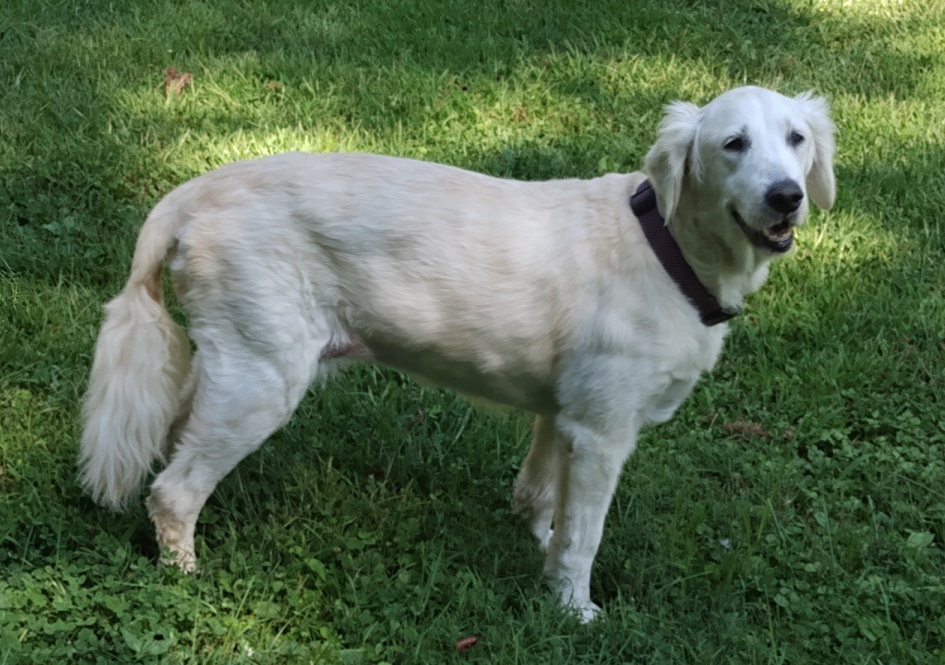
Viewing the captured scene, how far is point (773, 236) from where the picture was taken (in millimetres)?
2852

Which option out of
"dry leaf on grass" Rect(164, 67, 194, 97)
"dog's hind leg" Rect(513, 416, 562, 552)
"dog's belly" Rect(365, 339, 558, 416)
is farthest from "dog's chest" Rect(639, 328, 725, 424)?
"dry leaf on grass" Rect(164, 67, 194, 97)

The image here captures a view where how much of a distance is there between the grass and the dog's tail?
26cm

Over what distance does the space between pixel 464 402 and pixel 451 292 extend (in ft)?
3.58

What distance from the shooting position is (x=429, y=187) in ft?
9.77

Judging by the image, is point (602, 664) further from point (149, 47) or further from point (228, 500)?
point (149, 47)

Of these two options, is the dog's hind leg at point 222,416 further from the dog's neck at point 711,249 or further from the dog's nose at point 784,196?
the dog's nose at point 784,196

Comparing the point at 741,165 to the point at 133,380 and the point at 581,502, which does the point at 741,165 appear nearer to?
the point at 581,502

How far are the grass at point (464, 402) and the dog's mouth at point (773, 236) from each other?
3.37 ft

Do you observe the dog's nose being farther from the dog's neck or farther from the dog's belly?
the dog's belly

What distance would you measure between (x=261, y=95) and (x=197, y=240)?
292cm

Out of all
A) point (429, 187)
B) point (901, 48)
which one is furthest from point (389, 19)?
point (429, 187)

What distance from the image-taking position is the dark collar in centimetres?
294

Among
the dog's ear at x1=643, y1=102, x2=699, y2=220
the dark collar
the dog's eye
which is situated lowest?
the dark collar

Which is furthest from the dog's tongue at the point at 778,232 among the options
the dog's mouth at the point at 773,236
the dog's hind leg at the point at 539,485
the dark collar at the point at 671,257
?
the dog's hind leg at the point at 539,485
